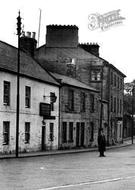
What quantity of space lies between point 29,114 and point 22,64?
3.69 metres

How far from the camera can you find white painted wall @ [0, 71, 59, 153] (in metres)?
31.5

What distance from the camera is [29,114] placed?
35.4m

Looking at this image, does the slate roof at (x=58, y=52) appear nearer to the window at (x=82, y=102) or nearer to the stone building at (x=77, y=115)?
the stone building at (x=77, y=115)

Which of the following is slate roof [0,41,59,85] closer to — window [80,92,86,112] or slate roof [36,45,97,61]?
window [80,92,86,112]

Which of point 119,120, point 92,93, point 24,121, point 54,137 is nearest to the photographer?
point 24,121

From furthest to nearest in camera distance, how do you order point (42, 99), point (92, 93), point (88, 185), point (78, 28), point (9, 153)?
1. point (78, 28)
2. point (92, 93)
3. point (42, 99)
4. point (9, 153)
5. point (88, 185)

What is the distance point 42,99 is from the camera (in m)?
38.1

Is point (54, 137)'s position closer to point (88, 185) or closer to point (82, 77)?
point (82, 77)

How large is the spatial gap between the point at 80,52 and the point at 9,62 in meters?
22.7

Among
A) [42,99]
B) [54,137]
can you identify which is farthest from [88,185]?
[54,137]

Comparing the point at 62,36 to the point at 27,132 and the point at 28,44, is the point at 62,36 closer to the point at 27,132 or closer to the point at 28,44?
the point at 28,44

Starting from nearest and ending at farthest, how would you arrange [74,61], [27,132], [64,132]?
[27,132] < [64,132] < [74,61]

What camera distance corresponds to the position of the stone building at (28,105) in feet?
104

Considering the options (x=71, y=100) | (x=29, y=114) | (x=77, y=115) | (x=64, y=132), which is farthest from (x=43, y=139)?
(x=77, y=115)
